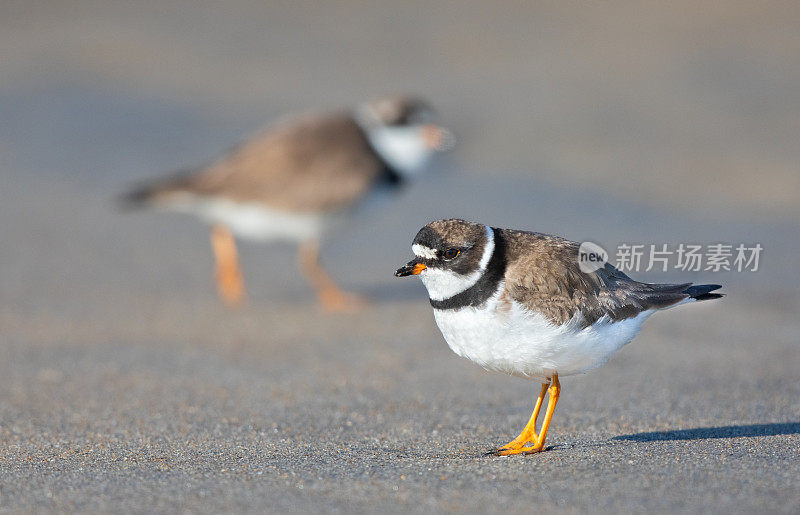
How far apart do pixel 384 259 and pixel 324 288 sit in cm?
120

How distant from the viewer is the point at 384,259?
9055mm

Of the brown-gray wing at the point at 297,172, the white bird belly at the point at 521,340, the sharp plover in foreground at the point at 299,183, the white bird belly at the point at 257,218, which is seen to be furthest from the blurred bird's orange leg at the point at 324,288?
the white bird belly at the point at 521,340

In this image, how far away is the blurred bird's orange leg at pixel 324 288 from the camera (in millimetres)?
7848

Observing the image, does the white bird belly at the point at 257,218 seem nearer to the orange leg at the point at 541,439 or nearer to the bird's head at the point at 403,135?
the bird's head at the point at 403,135

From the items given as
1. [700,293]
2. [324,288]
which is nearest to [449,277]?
[700,293]

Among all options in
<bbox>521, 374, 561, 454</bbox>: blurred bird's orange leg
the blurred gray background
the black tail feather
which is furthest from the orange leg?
the black tail feather

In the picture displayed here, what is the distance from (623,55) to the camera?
612 inches

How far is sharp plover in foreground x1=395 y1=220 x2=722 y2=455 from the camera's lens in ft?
12.7

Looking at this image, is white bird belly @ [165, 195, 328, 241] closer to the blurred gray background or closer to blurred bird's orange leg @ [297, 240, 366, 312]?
blurred bird's orange leg @ [297, 240, 366, 312]

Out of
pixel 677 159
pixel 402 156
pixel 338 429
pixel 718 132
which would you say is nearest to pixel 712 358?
pixel 338 429

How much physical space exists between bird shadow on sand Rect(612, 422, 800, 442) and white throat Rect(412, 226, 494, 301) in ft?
3.50

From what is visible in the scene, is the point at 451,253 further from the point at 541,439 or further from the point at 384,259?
the point at 384,259

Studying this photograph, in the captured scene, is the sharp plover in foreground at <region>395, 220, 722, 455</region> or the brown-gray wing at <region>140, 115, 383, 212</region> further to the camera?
the brown-gray wing at <region>140, 115, 383, 212</region>

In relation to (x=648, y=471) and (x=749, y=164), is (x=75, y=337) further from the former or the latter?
(x=749, y=164)
